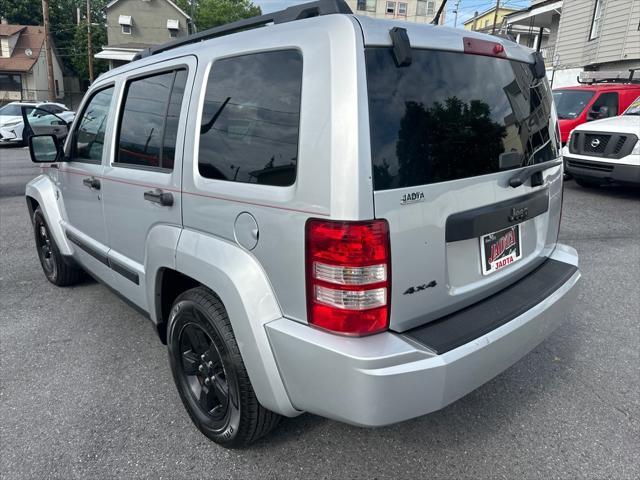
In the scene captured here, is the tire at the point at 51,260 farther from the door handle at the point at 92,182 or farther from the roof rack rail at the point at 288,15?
the roof rack rail at the point at 288,15

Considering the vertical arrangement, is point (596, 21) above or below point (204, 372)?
above

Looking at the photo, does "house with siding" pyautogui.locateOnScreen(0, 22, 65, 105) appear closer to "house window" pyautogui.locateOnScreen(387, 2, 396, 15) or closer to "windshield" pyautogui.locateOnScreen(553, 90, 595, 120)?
"house window" pyautogui.locateOnScreen(387, 2, 396, 15)

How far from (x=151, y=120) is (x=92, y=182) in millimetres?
876

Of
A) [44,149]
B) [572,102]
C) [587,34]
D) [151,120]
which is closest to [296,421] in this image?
[151,120]

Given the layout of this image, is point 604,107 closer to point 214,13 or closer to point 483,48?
point 483,48

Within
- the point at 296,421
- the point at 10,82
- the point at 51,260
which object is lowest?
the point at 296,421

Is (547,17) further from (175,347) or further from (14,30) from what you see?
(14,30)

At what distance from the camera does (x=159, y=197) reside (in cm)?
250

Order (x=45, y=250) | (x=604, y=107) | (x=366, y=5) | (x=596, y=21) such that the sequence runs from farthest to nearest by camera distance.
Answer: (x=366, y=5) < (x=596, y=21) < (x=604, y=107) < (x=45, y=250)

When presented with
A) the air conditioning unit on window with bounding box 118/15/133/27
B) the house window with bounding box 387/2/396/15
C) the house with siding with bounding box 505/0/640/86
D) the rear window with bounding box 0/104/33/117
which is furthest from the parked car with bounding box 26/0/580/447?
the house window with bounding box 387/2/396/15

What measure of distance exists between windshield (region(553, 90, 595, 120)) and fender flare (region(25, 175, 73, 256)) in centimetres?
1017

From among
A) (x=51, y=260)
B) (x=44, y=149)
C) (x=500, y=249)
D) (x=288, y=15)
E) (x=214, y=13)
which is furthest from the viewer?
(x=214, y=13)

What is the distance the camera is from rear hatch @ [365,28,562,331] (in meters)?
1.79

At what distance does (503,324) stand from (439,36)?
1.28m
